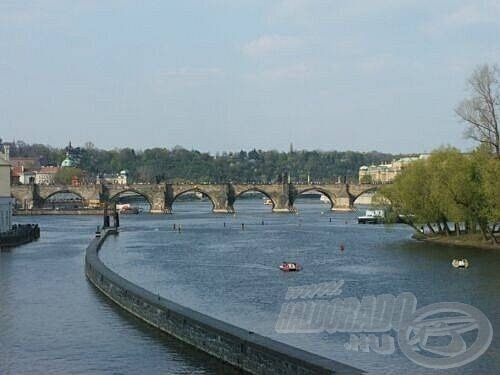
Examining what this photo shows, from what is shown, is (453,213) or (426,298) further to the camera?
(453,213)

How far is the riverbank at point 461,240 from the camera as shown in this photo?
76.6 meters

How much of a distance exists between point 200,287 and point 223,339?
21.4 metres

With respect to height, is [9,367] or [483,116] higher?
[483,116]

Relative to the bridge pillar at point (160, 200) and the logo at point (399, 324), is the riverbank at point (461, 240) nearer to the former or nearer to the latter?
the logo at point (399, 324)

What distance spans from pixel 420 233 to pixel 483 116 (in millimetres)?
13772

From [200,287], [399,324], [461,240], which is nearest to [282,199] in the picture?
[461,240]

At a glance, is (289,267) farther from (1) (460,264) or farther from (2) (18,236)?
(2) (18,236)

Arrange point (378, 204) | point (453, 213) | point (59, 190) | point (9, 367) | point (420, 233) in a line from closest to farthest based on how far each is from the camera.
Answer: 1. point (9, 367)
2. point (453, 213)
3. point (420, 233)
4. point (378, 204)
5. point (59, 190)

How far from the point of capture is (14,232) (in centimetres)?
8656

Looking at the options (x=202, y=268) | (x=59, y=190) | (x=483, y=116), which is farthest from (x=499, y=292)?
(x=59, y=190)

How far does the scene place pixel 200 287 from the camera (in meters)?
52.0

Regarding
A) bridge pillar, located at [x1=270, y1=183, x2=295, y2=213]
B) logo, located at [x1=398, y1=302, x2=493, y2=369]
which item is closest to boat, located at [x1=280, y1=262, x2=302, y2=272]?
logo, located at [x1=398, y1=302, x2=493, y2=369]

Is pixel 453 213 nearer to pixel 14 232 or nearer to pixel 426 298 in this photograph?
pixel 426 298

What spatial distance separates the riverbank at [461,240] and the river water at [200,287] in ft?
6.41
